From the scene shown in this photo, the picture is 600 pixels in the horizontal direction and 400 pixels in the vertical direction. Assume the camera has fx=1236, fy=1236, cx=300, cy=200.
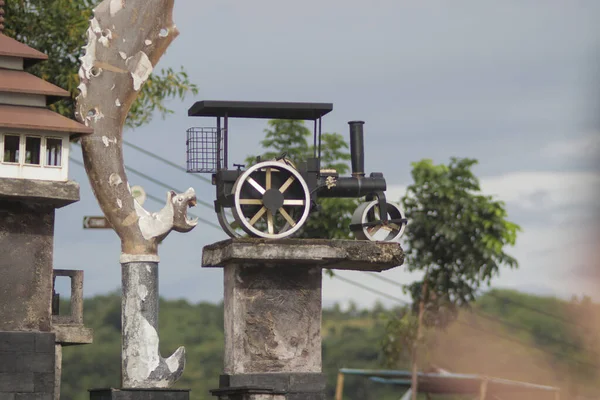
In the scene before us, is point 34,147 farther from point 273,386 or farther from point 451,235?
point 451,235

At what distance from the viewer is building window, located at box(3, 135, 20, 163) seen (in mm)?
16969

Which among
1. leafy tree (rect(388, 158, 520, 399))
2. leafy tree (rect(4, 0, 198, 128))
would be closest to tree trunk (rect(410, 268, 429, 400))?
leafy tree (rect(388, 158, 520, 399))

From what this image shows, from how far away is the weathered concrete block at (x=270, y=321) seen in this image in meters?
16.5

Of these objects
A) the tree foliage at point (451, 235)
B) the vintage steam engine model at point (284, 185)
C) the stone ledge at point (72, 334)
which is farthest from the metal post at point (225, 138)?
the tree foliage at point (451, 235)

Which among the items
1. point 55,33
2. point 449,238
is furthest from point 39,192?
point 449,238

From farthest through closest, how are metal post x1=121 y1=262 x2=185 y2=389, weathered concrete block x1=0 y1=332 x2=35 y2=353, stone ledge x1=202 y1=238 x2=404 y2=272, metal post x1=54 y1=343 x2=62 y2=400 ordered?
1. metal post x1=54 y1=343 x2=62 y2=400
2. metal post x1=121 y1=262 x2=185 y2=389
3. weathered concrete block x1=0 y1=332 x2=35 y2=353
4. stone ledge x1=202 y1=238 x2=404 y2=272

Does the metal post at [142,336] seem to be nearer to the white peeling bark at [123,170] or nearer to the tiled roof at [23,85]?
the white peeling bark at [123,170]

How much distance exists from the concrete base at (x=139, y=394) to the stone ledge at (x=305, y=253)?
1.80 metres

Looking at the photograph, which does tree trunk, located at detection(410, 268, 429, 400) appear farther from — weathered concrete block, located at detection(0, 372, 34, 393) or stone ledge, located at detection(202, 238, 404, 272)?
weathered concrete block, located at detection(0, 372, 34, 393)

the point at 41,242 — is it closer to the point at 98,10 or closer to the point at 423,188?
the point at 98,10

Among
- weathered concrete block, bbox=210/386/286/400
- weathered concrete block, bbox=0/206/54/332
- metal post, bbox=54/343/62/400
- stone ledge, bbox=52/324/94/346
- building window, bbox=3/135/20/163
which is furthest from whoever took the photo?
stone ledge, bbox=52/324/94/346

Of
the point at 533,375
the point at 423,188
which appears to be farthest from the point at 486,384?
the point at 533,375

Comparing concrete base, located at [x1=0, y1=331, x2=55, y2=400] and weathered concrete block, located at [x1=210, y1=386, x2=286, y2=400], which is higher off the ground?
concrete base, located at [x1=0, y1=331, x2=55, y2=400]

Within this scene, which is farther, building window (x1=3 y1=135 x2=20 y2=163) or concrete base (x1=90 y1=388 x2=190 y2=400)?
building window (x1=3 y1=135 x2=20 y2=163)
